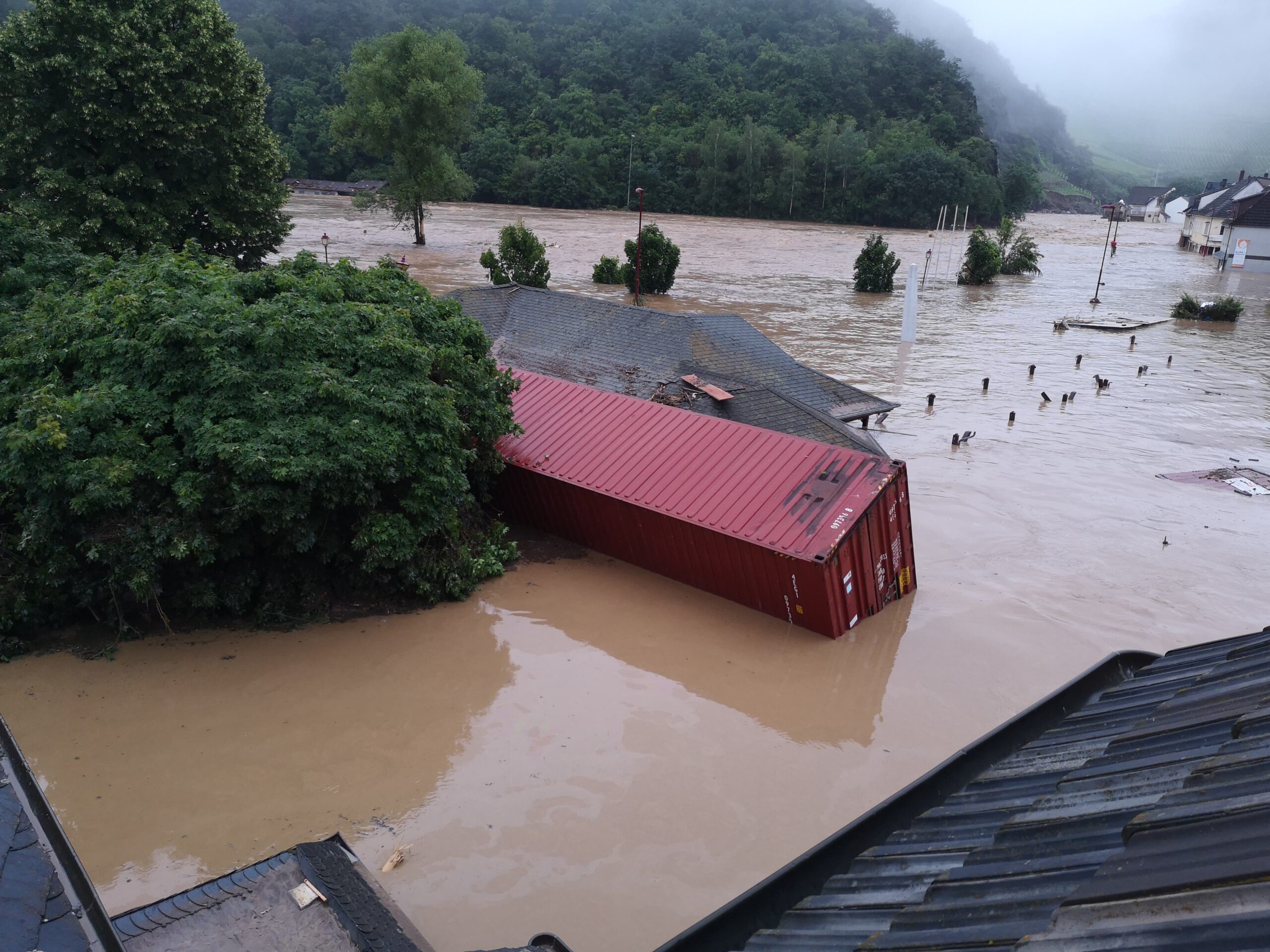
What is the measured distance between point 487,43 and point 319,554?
9934 cm

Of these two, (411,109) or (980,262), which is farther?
(411,109)

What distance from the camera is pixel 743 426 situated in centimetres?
1231

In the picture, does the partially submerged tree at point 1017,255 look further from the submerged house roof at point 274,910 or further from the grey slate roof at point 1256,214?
the submerged house roof at point 274,910

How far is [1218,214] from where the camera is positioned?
62438mm

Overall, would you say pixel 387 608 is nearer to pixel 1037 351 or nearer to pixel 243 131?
pixel 243 131

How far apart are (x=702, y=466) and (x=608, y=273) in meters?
27.5

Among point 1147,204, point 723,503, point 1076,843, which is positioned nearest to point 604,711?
point 723,503

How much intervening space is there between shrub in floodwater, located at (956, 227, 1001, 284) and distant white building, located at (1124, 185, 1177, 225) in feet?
231

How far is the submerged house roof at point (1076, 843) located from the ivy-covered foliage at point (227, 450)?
24.1ft

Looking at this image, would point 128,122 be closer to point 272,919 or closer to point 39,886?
point 272,919

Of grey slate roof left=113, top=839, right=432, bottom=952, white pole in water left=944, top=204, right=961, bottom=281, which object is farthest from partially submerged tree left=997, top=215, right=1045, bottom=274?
grey slate roof left=113, top=839, right=432, bottom=952

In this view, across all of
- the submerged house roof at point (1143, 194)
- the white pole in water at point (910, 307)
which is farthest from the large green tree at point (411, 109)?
the submerged house roof at point (1143, 194)

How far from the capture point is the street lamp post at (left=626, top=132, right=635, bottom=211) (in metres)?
76.2

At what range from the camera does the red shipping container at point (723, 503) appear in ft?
35.1
